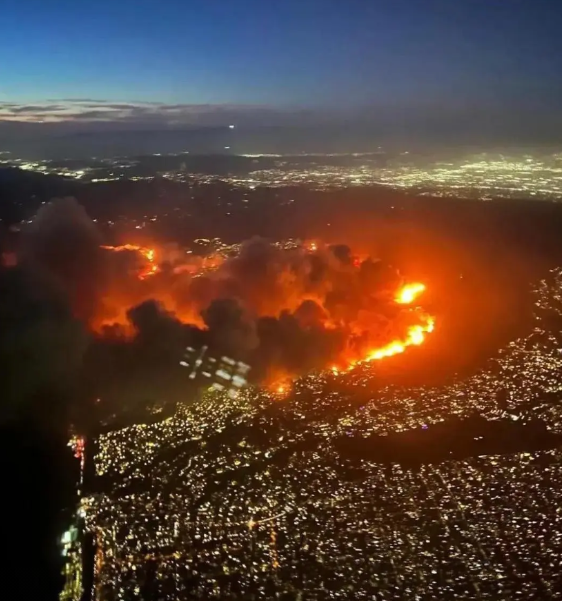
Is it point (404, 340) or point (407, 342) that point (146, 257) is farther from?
point (407, 342)

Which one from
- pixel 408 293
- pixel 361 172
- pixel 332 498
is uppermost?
pixel 361 172

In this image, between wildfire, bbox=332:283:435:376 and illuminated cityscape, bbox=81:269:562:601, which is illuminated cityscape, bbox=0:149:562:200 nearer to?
wildfire, bbox=332:283:435:376

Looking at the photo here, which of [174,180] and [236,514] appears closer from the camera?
[236,514]

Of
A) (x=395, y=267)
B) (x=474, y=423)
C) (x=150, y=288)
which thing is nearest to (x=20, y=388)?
(x=150, y=288)

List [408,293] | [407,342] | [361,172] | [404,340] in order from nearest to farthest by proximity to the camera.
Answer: [407,342]
[404,340]
[408,293]
[361,172]

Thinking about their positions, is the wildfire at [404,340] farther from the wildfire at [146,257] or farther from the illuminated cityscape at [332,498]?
the wildfire at [146,257]

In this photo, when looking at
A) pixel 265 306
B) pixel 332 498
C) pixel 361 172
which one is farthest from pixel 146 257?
pixel 361 172

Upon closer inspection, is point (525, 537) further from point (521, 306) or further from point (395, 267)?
point (395, 267)
